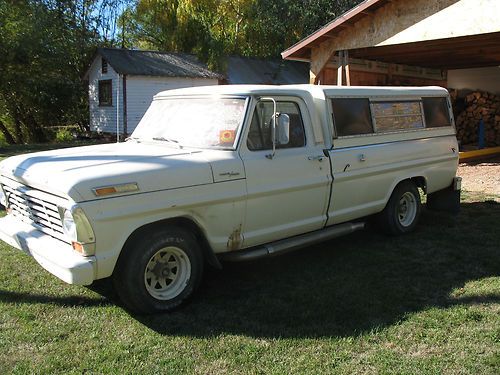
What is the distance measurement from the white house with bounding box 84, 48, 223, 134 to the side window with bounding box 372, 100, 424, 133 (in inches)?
701

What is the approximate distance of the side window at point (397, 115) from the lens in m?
6.46

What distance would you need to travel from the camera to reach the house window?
24830 millimetres

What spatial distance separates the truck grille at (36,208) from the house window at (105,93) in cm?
2059

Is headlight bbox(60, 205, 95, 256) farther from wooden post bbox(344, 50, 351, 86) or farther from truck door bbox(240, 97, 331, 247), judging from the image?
wooden post bbox(344, 50, 351, 86)

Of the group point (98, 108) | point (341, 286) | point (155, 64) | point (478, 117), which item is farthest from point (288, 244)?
point (98, 108)

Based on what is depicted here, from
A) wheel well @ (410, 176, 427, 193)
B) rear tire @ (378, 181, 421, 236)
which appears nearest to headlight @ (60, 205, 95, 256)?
rear tire @ (378, 181, 421, 236)

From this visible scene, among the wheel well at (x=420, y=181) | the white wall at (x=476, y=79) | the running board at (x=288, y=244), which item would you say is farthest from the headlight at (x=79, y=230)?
the white wall at (x=476, y=79)

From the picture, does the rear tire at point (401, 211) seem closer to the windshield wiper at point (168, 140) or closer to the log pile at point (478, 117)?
the windshield wiper at point (168, 140)

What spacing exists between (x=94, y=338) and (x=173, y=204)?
48.7 inches

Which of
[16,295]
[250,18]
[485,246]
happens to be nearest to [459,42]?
[485,246]

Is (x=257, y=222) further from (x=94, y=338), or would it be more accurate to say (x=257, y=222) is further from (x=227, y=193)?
(x=94, y=338)

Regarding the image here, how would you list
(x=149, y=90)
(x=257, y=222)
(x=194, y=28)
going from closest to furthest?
1. (x=257, y=222)
2. (x=149, y=90)
3. (x=194, y=28)

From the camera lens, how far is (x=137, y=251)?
167 inches

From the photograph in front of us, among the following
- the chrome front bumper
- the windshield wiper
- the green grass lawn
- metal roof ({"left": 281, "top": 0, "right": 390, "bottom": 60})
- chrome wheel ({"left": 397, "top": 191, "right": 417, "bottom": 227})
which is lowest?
the green grass lawn
